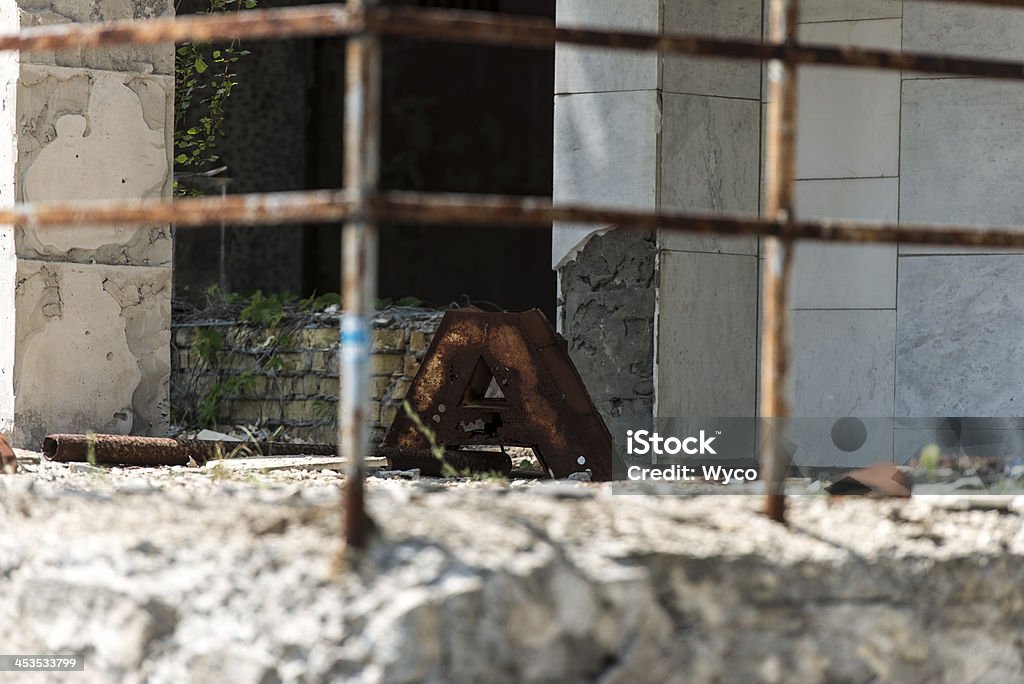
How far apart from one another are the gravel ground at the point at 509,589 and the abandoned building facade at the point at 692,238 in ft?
9.48

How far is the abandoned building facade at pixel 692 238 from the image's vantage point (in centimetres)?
524

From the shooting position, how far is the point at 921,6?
559cm

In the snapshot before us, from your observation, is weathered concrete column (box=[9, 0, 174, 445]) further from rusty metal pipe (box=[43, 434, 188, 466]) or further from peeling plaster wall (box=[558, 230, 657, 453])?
peeling plaster wall (box=[558, 230, 657, 453])

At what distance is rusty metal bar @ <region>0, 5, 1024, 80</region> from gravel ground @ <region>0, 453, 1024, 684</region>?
770 millimetres

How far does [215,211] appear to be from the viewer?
2.21 m

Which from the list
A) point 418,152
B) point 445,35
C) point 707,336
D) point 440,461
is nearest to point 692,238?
point 707,336

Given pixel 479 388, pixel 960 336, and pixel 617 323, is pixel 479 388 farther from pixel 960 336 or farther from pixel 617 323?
pixel 960 336

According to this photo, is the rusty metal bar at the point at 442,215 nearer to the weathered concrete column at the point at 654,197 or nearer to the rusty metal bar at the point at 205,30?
the rusty metal bar at the point at 205,30

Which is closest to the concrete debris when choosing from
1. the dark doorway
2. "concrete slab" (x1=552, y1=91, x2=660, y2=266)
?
"concrete slab" (x1=552, y1=91, x2=660, y2=266)

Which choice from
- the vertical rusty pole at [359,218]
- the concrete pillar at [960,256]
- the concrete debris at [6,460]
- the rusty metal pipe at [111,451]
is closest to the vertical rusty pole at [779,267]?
the vertical rusty pole at [359,218]

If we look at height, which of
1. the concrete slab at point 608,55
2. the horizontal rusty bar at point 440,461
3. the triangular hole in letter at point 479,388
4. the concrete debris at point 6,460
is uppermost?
the concrete slab at point 608,55

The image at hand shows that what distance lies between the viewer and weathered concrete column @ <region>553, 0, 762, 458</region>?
5.71 m

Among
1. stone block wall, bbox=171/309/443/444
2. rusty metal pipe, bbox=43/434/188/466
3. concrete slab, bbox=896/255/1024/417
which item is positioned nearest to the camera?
rusty metal pipe, bbox=43/434/188/466

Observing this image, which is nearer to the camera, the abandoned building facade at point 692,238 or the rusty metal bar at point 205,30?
the rusty metal bar at point 205,30
